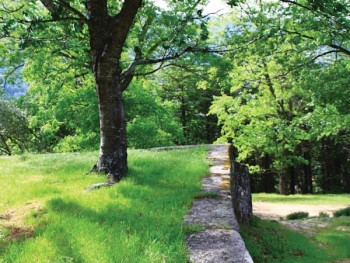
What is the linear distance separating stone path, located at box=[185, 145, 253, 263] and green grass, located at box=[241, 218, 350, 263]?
51.8 inches

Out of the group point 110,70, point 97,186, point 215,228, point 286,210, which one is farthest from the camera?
point 286,210

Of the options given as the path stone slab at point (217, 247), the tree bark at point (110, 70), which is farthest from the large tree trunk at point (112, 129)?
the path stone slab at point (217, 247)

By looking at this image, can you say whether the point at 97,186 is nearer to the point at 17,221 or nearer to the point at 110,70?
the point at 17,221

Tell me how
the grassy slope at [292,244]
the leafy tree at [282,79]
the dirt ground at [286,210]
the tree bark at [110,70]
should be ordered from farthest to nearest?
the dirt ground at [286,210], the leafy tree at [282,79], the grassy slope at [292,244], the tree bark at [110,70]

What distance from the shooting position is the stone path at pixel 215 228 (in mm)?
3877

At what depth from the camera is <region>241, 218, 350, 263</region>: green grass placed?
771 cm

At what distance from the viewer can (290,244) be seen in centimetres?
888

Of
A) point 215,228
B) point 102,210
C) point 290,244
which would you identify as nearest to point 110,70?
point 102,210

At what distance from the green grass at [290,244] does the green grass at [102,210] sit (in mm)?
1731

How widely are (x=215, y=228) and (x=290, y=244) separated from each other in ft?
15.7

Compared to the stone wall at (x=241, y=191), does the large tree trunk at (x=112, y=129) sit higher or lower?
higher

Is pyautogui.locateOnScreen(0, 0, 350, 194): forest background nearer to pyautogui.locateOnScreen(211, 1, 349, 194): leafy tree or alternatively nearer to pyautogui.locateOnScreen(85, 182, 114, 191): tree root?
pyautogui.locateOnScreen(211, 1, 349, 194): leafy tree

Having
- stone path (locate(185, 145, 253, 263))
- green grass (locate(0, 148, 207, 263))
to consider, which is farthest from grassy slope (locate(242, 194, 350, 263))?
green grass (locate(0, 148, 207, 263))

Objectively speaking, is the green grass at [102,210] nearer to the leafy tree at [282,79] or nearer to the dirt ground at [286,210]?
the leafy tree at [282,79]
